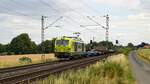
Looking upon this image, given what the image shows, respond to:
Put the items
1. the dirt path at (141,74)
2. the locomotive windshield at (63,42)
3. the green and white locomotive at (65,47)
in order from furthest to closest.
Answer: the locomotive windshield at (63,42) → the green and white locomotive at (65,47) → the dirt path at (141,74)

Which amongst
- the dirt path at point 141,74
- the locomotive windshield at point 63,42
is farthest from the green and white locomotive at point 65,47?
the dirt path at point 141,74

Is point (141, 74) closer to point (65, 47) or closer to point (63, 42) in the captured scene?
point (65, 47)

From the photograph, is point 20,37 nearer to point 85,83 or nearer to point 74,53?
point 74,53

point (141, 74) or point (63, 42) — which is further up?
point (63, 42)

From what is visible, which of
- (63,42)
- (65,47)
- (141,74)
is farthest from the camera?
(63,42)

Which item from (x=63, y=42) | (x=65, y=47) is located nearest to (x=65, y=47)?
(x=65, y=47)

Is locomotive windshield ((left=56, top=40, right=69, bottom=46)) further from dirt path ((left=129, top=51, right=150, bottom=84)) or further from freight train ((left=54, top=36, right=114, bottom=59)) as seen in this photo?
dirt path ((left=129, top=51, right=150, bottom=84))

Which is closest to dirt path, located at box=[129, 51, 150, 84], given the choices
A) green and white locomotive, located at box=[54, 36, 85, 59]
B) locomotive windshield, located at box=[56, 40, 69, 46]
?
green and white locomotive, located at box=[54, 36, 85, 59]

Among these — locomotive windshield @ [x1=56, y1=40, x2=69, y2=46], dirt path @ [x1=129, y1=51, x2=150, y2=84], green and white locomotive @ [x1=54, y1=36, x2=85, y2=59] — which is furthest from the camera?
locomotive windshield @ [x1=56, y1=40, x2=69, y2=46]

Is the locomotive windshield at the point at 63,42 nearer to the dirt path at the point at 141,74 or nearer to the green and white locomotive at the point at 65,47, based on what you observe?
the green and white locomotive at the point at 65,47

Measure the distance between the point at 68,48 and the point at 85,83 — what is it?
31.7 meters

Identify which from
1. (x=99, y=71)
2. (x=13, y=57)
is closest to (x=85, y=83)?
(x=99, y=71)

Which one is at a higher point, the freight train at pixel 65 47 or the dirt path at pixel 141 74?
the freight train at pixel 65 47

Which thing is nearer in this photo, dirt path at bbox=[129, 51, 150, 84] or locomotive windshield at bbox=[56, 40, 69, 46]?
dirt path at bbox=[129, 51, 150, 84]
